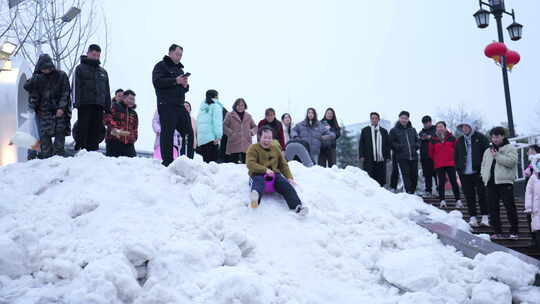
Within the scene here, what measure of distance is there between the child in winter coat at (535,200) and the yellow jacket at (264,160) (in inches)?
140

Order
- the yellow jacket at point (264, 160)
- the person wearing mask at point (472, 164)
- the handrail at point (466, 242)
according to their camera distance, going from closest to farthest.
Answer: the handrail at point (466, 242), the yellow jacket at point (264, 160), the person wearing mask at point (472, 164)

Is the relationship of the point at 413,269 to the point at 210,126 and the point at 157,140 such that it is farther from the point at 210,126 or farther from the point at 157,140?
the point at 157,140

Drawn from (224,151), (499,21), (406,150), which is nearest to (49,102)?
(224,151)

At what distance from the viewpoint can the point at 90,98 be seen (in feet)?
21.8

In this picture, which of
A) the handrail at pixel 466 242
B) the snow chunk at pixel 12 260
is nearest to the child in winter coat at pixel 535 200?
the handrail at pixel 466 242

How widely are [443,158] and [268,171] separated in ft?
16.5

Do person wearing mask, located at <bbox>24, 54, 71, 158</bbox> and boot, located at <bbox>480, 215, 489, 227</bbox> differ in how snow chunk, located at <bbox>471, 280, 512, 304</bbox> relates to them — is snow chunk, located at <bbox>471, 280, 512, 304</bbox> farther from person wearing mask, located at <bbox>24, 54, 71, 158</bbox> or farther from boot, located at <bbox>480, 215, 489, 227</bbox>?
person wearing mask, located at <bbox>24, 54, 71, 158</bbox>

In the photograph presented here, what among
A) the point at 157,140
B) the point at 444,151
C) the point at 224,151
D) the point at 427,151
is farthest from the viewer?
the point at 427,151

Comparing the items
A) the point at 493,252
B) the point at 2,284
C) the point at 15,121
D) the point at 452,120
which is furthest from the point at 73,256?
the point at 452,120

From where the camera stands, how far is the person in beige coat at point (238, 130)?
8.80 meters

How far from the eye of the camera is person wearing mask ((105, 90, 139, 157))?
7.48m

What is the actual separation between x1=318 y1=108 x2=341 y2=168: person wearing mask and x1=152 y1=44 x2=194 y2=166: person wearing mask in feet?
12.9

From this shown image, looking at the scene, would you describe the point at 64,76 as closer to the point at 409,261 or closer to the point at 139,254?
the point at 139,254

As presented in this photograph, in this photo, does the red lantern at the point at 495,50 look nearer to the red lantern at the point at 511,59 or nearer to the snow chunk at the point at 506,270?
the red lantern at the point at 511,59
